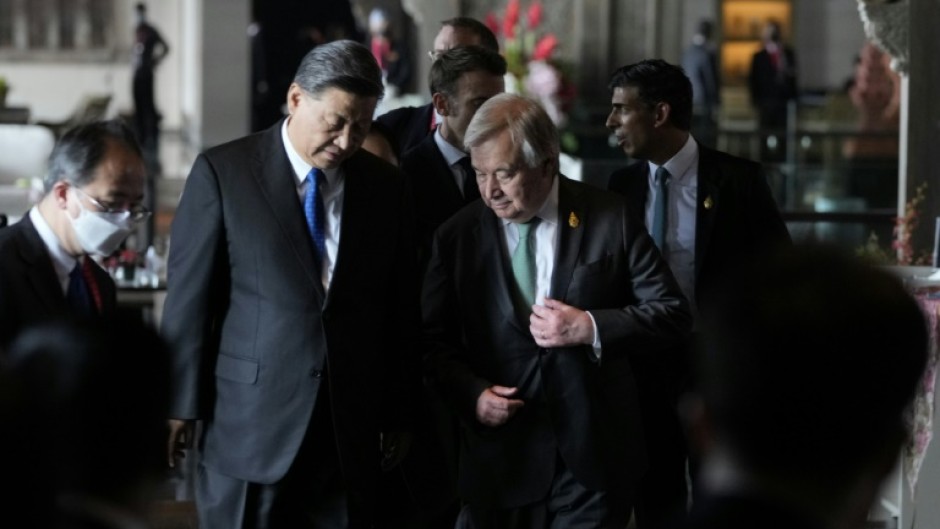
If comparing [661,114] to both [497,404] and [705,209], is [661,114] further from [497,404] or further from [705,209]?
[497,404]

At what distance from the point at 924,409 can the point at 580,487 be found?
1.61 metres

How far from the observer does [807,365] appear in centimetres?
197

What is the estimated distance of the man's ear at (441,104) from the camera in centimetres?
534

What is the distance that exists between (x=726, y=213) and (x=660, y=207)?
0.63ft

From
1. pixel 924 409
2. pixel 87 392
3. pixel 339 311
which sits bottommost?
pixel 924 409

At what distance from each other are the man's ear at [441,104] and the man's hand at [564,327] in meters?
1.07

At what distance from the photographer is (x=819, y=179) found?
10.9 metres

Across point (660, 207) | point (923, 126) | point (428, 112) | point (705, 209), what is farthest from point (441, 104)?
point (923, 126)

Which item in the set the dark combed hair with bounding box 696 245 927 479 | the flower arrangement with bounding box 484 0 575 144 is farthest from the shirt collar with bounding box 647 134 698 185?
the flower arrangement with bounding box 484 0 575 144

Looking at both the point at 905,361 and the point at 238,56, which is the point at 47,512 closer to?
the point at 905,361

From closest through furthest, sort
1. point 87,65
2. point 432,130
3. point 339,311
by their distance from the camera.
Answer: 1. point 339,311
2. point 432,130
3. point 87,65

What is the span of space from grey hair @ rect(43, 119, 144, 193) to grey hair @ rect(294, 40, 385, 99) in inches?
20.9

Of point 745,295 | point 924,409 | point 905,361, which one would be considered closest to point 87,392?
point 745,295

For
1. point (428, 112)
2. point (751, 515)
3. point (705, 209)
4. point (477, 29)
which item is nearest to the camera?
point (751, 515)
